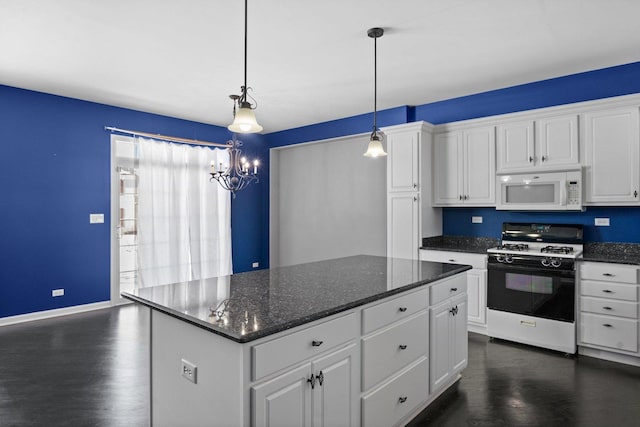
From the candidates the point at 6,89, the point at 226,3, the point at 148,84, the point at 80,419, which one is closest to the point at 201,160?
the point at 148,84

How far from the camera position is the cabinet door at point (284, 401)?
1508 millimetres

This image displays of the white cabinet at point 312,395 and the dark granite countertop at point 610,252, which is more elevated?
the dark granite countertop at point 610,252

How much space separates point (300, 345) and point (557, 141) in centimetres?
359

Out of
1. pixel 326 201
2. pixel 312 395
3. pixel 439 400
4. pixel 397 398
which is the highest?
pixel 326 201

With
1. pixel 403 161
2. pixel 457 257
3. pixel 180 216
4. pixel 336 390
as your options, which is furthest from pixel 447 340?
pixel 180 216

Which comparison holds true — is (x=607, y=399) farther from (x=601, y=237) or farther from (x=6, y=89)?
(x=6, y=89)

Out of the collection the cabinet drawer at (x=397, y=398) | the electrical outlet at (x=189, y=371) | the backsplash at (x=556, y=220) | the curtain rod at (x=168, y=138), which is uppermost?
the curtain rod at (x=168, y=138)

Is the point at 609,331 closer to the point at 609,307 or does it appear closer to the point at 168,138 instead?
the point at 609,307

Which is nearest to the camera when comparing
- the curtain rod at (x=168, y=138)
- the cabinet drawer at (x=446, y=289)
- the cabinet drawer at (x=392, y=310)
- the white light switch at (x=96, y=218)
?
the cabinet drawer at (x=392, y=310)

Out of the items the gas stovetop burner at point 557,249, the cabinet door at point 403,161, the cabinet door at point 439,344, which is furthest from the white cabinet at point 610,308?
the cabinet door at point 403,161

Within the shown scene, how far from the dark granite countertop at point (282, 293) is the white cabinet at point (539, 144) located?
6.16ft

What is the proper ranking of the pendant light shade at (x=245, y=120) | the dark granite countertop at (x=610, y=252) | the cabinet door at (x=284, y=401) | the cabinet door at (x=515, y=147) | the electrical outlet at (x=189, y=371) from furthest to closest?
the cabinet door at (x=515, y=147) → the dark granite countertop at (x=610, y=252) → the pendant light shade at (x=245, y=120) → the electrical outlet at (x=189, y=371) → the cabinet door at (x=284, y=401)

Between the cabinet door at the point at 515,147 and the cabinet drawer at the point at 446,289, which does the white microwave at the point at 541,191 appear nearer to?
the cabinet door at the point at 515,147

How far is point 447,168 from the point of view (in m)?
4.75
